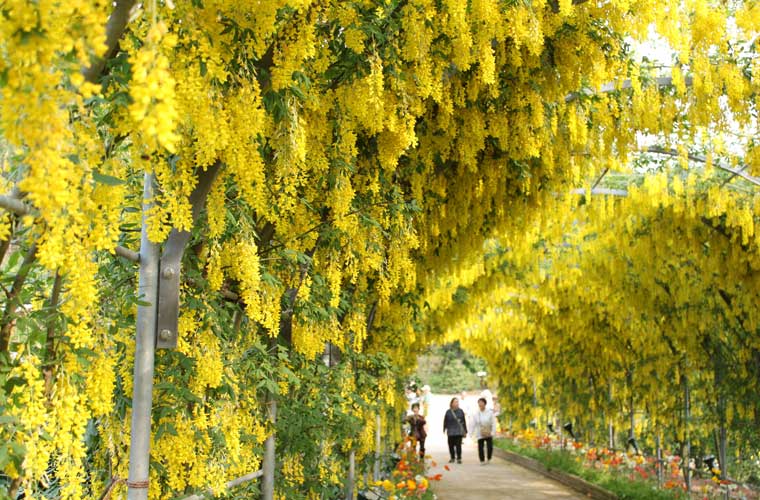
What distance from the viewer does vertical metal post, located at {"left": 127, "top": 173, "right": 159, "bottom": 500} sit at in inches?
81.4

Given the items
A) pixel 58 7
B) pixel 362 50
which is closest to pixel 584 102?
pixel 362 50

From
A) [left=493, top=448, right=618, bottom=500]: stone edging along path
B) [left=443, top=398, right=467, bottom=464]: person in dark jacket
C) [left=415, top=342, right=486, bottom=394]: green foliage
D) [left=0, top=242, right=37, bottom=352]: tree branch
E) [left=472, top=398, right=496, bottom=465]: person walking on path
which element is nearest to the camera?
[left=0, top=242, right=37, bottom=352]: tree branch

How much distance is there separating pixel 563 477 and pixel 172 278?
1094 cm

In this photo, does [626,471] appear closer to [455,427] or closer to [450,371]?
[455,427]

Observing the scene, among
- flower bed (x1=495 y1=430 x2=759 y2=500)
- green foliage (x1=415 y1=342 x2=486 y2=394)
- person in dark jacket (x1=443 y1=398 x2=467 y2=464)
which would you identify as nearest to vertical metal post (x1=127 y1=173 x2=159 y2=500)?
flower bed (x1=495 y1=430 x2=759 y2=500)

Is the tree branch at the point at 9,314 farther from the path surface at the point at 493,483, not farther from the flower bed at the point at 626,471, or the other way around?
the path surface at the point at 493,483

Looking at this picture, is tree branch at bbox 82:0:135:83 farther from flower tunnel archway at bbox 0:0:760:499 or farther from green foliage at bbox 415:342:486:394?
green foliage at bbox 415:342:486:394

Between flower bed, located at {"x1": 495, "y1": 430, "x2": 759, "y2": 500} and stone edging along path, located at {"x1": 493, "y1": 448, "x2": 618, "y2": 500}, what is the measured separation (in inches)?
3.2

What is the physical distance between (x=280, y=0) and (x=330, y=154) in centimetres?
149

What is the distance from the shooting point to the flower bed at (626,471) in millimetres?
9031

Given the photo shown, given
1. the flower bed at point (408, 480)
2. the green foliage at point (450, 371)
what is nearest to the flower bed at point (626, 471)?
the flower bed at point (408, 480)

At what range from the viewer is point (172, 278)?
2.21m

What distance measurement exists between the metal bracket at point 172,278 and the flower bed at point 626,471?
7.11 metres

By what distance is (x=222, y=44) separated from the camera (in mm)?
1931
